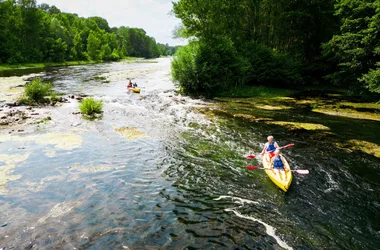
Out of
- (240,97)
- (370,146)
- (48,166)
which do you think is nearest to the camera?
(48,166)

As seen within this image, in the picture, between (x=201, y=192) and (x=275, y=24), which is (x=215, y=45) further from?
(x=201, y=192)

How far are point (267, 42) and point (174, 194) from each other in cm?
3400

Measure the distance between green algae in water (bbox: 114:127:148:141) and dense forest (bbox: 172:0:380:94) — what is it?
1422cm

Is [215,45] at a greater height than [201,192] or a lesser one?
greater

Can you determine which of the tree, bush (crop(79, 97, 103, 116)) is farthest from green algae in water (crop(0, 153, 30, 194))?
the tree

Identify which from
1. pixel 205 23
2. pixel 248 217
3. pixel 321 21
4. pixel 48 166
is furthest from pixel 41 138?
pixel 321 21

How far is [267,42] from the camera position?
123 ft

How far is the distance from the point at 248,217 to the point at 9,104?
22.9 meters

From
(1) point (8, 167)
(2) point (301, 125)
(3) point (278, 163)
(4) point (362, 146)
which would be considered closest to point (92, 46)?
(2) point (301, 125)

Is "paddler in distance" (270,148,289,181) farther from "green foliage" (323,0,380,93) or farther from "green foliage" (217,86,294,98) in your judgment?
"green foliage" (217,86,294,98)

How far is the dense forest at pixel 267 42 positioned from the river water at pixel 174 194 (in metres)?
15.0

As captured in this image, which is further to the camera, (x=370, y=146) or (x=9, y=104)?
(x=9, y=104)

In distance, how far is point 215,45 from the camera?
29609 millimetres

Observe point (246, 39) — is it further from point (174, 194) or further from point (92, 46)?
point (92, 46)
